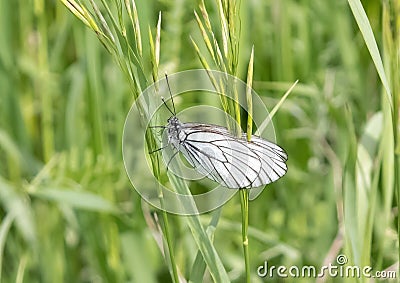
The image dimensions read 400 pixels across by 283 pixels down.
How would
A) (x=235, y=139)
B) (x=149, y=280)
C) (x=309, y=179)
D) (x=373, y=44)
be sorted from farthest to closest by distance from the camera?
(x=309, y=179) < (x=149, y=280) < (x=373, y=44) < (x=235, y=139)

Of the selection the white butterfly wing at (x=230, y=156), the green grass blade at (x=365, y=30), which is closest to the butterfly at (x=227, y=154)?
the white butterfly wing at (x=230, y=156)

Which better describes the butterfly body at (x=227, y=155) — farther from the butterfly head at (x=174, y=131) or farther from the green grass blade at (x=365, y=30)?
the green grass blade at (x=365, y=30)

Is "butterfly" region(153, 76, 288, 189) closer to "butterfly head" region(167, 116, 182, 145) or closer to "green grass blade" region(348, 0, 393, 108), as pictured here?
"butterfly head" region(167, 116, 182, 145)

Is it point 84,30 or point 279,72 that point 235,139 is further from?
point 279,72

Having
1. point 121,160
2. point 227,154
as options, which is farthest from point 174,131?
point 121,160

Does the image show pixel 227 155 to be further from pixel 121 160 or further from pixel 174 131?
pixel 121 160

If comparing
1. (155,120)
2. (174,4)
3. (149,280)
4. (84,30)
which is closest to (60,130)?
(84,30)
